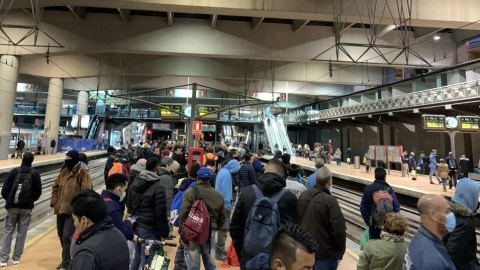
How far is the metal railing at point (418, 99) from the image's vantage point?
14.1 meters

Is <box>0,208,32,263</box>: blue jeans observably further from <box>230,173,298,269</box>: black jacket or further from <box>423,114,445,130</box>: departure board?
<box>423,114,445,130</box>: departure board

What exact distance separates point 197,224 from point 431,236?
2153 millimetres

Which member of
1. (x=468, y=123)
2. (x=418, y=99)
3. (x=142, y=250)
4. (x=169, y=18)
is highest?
(x=169, y=18)

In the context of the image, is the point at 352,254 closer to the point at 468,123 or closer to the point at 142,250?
the point at 142,250

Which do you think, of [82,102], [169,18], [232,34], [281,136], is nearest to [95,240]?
[169,18]

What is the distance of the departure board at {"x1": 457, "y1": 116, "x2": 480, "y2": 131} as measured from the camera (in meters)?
12.3

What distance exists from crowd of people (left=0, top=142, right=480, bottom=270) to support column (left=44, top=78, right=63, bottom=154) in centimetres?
1903

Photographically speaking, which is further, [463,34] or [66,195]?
[463,34]

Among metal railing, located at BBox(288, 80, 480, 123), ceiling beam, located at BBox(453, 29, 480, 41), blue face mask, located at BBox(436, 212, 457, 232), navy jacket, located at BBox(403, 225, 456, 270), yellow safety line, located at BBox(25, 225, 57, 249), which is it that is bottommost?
yellow safety line, located at BBox(25, 225, 57, 249)

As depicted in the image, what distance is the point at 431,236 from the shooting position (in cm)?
174

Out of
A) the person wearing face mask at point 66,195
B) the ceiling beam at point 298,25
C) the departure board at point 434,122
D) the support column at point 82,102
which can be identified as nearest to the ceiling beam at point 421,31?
the departure board at point 434,122

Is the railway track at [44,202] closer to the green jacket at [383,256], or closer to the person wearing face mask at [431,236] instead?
the green jacket at [383,256]

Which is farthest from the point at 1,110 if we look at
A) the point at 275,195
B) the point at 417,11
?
the point at 417,11

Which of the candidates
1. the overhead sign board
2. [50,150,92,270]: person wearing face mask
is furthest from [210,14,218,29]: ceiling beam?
[50,150,92,270]: person wearing face mask
